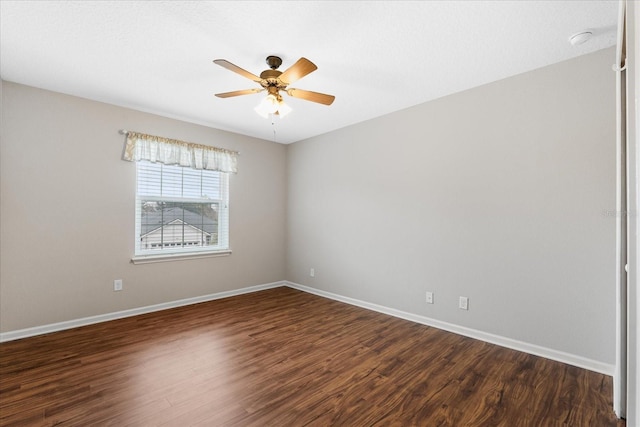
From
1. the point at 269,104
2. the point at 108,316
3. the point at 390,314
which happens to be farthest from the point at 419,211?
the point at 108,316

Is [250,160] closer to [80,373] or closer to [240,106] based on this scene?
[240,106]

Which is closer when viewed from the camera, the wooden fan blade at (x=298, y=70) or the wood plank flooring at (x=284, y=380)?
the wood plank flooring at (x=284, y=380)

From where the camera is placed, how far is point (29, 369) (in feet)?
7.54

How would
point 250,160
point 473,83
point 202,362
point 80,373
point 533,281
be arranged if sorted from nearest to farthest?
1. point 80,373
2. point 202,362
3. point 533,281
4. point 473,83
5. point 250,160

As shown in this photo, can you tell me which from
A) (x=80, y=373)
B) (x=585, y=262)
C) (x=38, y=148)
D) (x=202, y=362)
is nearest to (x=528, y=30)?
(x=585, y=262)

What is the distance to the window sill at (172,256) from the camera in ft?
11.8

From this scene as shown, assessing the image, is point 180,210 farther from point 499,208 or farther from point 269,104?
point 499,208

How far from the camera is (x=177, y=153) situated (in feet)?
12.7

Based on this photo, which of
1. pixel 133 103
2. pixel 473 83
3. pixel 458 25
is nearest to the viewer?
pixel 458 25

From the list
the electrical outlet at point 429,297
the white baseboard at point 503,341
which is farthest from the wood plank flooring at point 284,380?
the electrical outlet at point 429,297

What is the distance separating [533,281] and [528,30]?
2.03 metres

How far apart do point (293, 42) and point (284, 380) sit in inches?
101

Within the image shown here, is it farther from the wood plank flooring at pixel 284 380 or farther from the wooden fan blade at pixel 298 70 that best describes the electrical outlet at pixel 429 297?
the wooden fan blade at pixel 298 70

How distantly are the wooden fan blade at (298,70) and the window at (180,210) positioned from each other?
8.02ft
